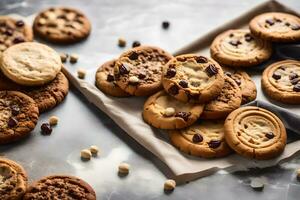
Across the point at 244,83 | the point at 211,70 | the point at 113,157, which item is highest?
the point at 211,70

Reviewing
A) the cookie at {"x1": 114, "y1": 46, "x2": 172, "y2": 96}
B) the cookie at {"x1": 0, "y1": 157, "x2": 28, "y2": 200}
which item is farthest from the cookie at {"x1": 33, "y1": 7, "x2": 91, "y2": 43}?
the cookie at {"x1": 0, "y1": 157, "x2": 28, "y2": 200}

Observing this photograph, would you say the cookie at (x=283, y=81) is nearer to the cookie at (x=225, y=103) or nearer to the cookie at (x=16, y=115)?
the cookie at (x=225, y=103)

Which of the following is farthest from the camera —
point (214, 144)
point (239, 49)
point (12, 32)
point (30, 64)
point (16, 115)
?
point (12, 32)

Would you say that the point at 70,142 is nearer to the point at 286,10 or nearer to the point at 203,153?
the point at 203,153

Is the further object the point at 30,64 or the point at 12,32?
the point at 12,32

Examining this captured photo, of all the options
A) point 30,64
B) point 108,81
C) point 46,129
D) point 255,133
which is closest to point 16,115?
point 46,129

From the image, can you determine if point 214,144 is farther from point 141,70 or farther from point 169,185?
point 141,70

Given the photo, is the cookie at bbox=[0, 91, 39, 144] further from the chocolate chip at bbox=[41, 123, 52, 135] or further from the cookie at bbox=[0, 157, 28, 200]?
the cookie at bbox=[0, 157, 28, 200]
